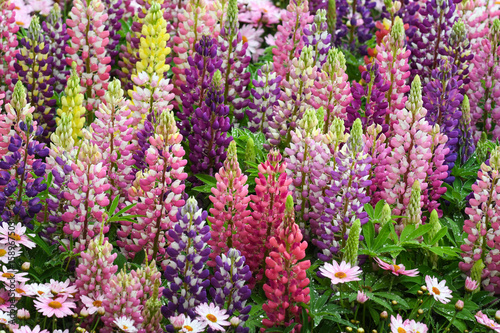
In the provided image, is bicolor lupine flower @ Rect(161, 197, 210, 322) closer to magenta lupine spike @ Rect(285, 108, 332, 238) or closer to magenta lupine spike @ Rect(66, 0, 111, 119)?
magenta lupine spike @ Rect(285, 108, 332, 238)

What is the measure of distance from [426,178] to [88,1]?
2.44m

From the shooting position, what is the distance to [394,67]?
446 centimetres

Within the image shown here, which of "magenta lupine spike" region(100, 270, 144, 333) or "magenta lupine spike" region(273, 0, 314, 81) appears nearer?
"magenta lupine spike" region(100, 270, 144, 333)

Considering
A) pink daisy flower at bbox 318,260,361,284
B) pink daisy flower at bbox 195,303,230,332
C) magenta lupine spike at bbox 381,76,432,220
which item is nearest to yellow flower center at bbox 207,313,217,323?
pink daisy flower at bbox 195,303,230,332

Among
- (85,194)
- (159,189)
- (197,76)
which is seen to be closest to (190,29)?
(197,76)

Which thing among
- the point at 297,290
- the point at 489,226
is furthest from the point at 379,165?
the point at 297,290

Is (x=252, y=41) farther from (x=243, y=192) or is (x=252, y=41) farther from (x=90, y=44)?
(x=243, y=192)

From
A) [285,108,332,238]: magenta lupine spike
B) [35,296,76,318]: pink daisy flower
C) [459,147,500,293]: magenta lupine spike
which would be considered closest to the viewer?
[35,296,76,318]: pink daisy flower

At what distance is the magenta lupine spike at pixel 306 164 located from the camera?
382 centimetres

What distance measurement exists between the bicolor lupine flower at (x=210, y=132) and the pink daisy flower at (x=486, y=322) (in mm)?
1713

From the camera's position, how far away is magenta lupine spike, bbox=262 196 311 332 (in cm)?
329

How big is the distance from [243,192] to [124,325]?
0.88m

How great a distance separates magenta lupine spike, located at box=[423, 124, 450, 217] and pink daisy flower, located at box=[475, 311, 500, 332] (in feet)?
2.76

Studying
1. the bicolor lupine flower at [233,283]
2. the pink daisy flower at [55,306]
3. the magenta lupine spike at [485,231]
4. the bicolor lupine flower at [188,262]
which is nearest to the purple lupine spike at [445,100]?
the magenta lupine spike at [485,231]
